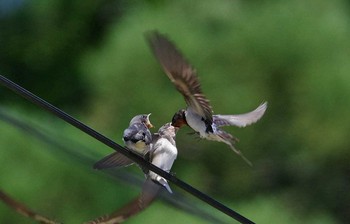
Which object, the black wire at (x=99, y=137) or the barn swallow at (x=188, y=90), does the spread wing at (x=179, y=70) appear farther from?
the black wire at (x=99, y=137)

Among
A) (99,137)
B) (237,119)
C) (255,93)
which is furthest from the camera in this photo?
(255,93)

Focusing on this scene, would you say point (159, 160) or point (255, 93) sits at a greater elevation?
point (255, 93)

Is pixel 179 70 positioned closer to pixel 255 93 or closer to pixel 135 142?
pixel 135 142

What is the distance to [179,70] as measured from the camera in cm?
107

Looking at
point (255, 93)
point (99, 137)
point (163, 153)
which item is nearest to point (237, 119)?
point (163, 153)

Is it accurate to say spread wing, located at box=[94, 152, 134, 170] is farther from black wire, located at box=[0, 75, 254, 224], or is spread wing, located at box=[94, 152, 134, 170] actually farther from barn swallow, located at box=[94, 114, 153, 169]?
black wire, located at box=[0, 75, 254, 224]

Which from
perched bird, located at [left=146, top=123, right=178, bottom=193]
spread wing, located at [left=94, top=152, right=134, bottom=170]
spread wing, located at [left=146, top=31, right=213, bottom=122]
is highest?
spread wing, located at [left=146, top=31, right=213, bottom=122]

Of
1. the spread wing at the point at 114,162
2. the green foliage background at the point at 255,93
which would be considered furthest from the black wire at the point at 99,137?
the green foliage background at the point at 255,93

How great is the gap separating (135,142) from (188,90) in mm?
84

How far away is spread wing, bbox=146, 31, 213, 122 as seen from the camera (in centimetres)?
101

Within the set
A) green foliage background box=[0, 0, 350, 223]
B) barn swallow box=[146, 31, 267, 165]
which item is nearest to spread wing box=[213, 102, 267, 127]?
barn swallow box=[146, 31, 267, 165]

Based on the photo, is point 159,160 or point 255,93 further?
point 255,93

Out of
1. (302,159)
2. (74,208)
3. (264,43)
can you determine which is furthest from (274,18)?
(74,208)

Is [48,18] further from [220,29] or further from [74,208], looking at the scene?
[74,208]
